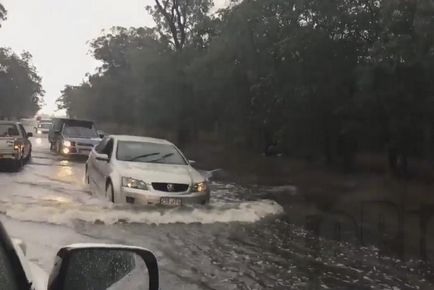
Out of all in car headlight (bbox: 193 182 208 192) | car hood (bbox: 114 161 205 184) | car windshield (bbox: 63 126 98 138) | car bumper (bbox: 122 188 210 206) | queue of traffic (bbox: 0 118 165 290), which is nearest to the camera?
queue of traffic (bbox: 0 118 165 290)

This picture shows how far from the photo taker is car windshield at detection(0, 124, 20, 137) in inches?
734

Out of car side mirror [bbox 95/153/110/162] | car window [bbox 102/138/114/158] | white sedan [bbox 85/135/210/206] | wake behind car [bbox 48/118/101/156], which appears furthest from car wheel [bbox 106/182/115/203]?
wake behind car [bbox 48/118/101/156]

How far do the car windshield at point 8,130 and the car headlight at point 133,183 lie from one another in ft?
32.6

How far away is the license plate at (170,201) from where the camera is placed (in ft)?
32.8

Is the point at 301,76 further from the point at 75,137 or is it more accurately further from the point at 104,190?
the point at 104,190

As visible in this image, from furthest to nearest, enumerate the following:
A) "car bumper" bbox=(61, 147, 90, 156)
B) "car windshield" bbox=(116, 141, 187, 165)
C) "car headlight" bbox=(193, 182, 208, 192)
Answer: "car bumper" bbox=(61, 147, 90, 156), "car windshield" bbox=(116, 141, 187, 165), "car headlight" bbox=(193, 182, 208, 192)

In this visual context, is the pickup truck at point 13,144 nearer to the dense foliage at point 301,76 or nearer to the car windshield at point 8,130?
the car windshield at point 8,130

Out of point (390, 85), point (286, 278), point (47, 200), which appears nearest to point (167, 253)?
point (286, 278)

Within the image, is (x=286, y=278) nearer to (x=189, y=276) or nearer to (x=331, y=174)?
(x=189, y=276)

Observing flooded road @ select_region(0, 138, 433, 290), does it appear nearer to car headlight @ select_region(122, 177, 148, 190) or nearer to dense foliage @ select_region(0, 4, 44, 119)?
car headlight @ select_region(122, 177, 148, 190)

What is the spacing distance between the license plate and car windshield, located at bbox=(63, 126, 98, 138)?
53.2 ft

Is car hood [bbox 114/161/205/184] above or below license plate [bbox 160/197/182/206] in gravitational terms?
above

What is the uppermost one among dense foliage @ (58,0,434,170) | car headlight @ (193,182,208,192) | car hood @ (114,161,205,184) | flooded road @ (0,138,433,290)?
dense foliage @ (58,0,434,170)

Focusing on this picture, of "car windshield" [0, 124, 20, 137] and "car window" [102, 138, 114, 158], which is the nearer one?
"car window" [102, 138, 114, 158]
